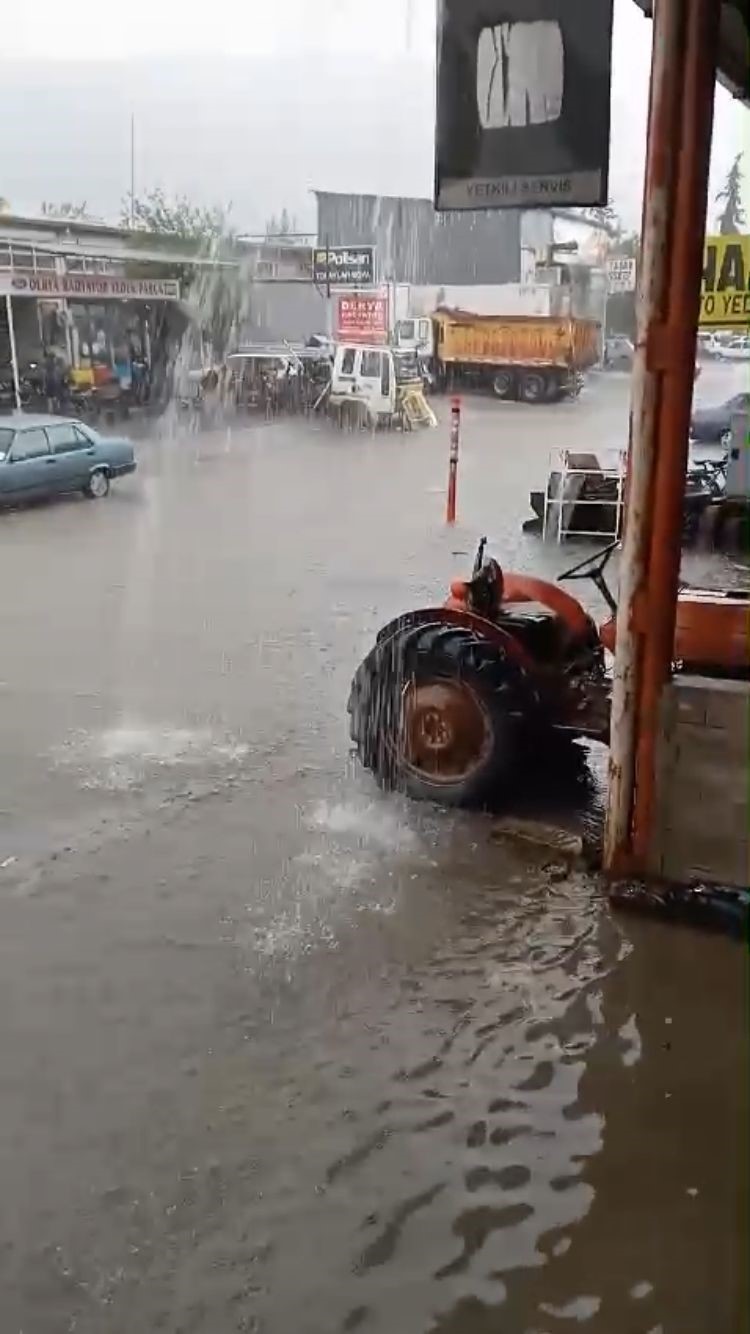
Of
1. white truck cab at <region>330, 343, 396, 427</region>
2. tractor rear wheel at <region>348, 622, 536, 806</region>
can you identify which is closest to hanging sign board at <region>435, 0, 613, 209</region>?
tractor rear wheel at <region>348, 622, 536, 806</region>

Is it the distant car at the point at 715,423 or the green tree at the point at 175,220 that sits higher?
the green tree at the point at 175,220

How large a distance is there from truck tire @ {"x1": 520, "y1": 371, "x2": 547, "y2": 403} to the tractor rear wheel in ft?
63.3

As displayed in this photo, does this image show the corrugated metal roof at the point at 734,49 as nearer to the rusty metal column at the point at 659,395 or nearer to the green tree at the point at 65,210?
the rusty metal column at the point at 659,395

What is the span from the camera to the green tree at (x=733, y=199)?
414 centimetres

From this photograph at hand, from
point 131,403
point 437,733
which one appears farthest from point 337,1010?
point 131,403

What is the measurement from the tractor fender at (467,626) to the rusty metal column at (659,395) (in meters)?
0.71

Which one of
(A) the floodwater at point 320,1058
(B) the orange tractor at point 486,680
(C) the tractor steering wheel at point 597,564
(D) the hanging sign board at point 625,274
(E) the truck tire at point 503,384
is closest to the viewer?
(A) the floodwater at point 320,1058

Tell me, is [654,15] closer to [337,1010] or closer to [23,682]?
[337,1010]

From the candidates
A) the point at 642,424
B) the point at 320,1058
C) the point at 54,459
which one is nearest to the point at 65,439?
the point at 54,459

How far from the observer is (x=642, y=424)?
3816 millimetres

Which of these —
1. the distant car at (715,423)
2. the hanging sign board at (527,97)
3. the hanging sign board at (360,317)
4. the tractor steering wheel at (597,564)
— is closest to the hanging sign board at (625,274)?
the hanging sign board at (527,97)

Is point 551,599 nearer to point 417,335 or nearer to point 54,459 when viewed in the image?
point 54,459

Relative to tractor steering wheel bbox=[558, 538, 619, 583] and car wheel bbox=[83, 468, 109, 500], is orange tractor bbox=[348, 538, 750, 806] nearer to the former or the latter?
tractor steering wheel bbox=[558, 538, 619, 583]

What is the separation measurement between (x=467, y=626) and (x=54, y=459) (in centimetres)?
906
